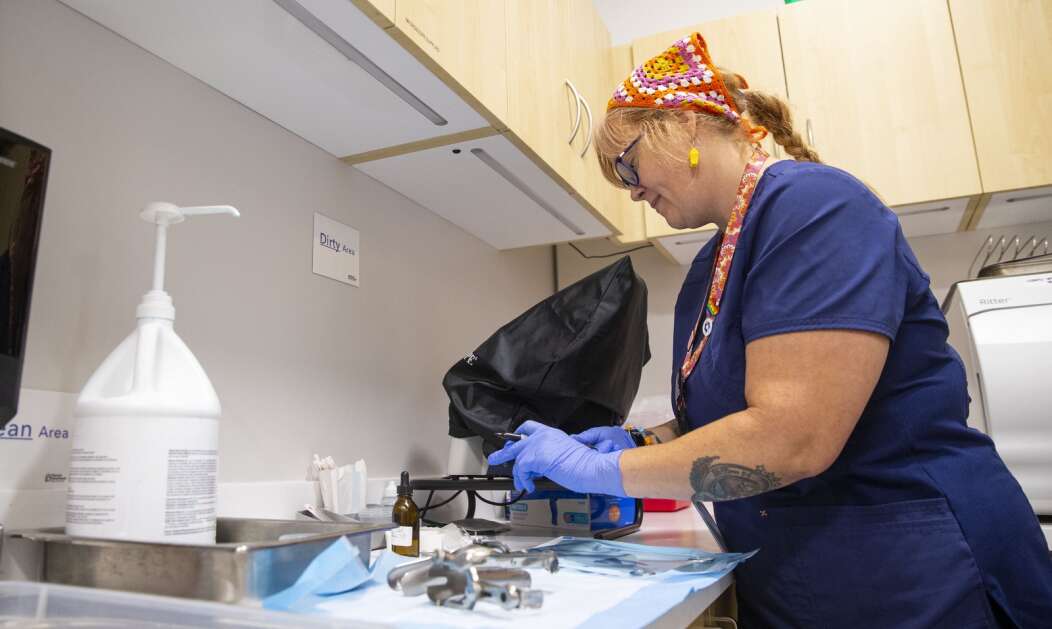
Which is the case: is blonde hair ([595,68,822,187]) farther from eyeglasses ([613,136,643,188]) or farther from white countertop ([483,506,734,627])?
white countertop ([483,506,734,627])

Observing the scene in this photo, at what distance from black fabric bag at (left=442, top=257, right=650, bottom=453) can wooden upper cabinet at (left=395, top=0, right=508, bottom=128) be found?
→ 401 millimetres

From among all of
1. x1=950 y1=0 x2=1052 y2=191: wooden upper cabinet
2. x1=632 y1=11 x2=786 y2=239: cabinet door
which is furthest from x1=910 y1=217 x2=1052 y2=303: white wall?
x1=632 y1=11 x2=786 y2=239: cabinet door

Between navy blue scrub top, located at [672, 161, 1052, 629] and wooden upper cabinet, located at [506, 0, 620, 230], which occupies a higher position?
wooden upper cabinet, located at [506, 0, 620, 230]

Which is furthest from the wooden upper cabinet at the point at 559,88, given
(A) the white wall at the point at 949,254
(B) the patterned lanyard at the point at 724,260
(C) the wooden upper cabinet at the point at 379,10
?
(A) the white wall at the point at 949,254

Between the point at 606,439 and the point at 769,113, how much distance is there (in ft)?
1.92

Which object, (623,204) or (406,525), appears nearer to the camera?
(406,525)

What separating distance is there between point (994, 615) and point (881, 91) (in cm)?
154

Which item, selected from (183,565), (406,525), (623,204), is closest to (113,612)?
(183,565)

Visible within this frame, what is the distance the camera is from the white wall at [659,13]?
2541 millimetres

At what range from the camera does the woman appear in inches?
30.0

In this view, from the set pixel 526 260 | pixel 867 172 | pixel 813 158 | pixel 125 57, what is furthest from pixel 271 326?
pixel 867 172

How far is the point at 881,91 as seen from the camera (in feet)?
6.26

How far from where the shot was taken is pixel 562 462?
0.92 metres

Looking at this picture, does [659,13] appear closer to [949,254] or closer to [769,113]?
[949,254]
